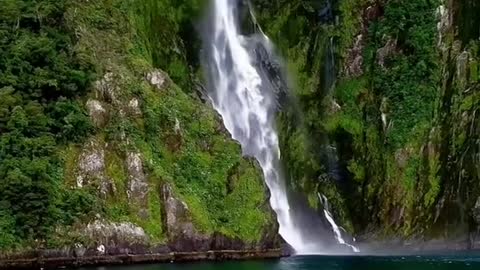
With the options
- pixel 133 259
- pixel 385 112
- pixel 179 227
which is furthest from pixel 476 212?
pixel 133 259

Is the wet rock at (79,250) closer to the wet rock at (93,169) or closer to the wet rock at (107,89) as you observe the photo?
the wet rock at (93,169)

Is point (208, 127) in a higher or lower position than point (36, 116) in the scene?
higher

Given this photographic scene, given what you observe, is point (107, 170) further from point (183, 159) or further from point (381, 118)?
point (381, 118)

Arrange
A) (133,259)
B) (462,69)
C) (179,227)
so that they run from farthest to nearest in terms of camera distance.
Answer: (462,69) < (179,227) < (133,259)

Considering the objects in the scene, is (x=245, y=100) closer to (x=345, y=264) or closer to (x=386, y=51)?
(x=386, y=51)

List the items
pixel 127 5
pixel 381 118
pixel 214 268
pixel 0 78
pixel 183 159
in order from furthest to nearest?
pixel 381 118 → pixel 127 5 → pixel 183 159 → pixel 0 78 → pixel 214 268

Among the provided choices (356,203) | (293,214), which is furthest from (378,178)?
(293,214)

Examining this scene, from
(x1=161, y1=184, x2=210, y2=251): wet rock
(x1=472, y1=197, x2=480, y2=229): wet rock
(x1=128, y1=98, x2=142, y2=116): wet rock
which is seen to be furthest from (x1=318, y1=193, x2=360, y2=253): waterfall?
(x1=128, y1=98, x2=142, y2=116): wet rock
